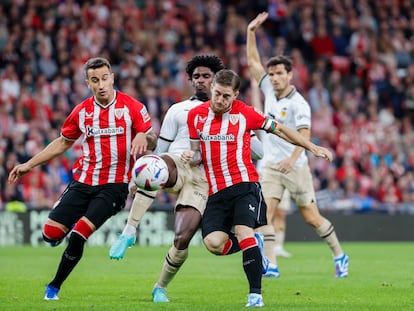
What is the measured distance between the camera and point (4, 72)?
2097 centimetres

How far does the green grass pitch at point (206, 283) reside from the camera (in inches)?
351

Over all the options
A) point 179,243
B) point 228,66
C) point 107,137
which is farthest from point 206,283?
point 228,66

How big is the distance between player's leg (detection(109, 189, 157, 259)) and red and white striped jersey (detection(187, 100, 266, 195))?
86 centimetres

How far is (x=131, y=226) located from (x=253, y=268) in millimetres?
1438

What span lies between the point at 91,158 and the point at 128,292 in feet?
4.76

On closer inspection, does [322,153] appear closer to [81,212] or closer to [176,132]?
[176,132]

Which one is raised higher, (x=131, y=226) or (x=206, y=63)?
(x=206, y=63)

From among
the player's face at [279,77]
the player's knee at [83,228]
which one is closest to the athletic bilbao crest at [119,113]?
the player's knee at [83,228]

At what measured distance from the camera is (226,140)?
29.9ft

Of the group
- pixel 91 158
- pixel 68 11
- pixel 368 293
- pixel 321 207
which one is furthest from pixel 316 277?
pixel 68 11

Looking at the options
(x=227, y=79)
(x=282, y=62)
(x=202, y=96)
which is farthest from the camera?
(x=282, y=62)

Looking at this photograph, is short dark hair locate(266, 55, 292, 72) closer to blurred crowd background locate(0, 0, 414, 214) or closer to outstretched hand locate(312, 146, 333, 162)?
outstretched hand locate(312, 146, 333, 162)

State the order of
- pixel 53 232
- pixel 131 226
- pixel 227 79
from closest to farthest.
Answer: pixel 227 79 → pixel 53 232 → pixel 131 226

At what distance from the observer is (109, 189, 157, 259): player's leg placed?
9055mm
